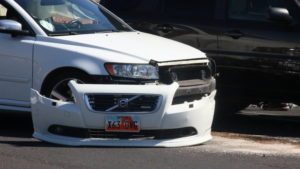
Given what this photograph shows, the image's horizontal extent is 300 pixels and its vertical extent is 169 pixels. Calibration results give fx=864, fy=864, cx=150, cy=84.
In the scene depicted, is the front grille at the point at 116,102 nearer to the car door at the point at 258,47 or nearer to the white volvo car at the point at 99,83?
the white volvo car at the point at 99,83

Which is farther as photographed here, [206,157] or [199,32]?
[199,32]

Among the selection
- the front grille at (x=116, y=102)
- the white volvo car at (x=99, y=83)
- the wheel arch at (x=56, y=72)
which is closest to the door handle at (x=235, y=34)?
the white volvo car at (x=99, y=83)

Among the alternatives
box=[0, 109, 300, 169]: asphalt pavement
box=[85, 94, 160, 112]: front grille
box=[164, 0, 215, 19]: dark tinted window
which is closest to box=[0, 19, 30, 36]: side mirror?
box=[0, 109, 300, 169]: asphalt pavement

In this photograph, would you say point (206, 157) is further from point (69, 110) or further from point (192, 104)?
point (69, 110)

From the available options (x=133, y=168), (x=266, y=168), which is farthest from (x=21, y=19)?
(x=266, y=168)

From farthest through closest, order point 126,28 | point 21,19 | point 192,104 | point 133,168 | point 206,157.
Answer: point 126,28 < point 21,19 < point 192,104 < point 206,157 < point 133,168

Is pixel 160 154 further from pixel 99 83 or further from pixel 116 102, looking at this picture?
pixel 99 83

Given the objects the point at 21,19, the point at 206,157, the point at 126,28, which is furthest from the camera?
the point at 126,28

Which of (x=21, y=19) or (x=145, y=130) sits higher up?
(x=21, y=19)

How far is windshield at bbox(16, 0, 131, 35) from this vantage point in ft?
30.7

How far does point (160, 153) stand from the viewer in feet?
26.9

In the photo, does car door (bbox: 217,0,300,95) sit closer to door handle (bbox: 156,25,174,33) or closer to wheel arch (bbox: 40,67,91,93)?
door handle (bbox: 156,25,174,33)

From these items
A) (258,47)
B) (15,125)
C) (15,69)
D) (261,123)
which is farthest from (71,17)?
(261,123)

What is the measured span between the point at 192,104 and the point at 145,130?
556mm
